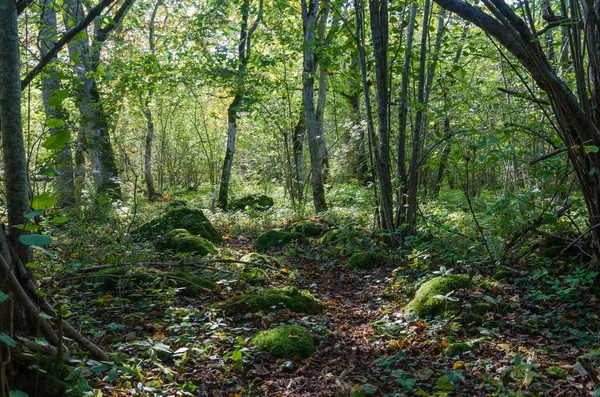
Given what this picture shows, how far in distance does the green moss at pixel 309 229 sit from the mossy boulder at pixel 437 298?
4.76 meters

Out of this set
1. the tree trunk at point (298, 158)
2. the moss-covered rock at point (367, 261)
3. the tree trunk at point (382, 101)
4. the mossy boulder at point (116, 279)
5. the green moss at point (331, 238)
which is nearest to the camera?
the mossy boulder at point (116, 279)

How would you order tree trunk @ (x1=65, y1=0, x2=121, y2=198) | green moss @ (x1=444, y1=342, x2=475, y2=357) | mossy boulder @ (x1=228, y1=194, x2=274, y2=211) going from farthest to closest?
mossy boulder @ (x1=228, y1=194, x2=274, y2=211), tree trunk @ (x1=65, y1=0, x2=121, y2=198), green moss @ (x1=444, y1=342, x2=475, y2=357)

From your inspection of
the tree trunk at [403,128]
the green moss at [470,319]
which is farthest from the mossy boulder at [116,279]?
the tree trunk at [403,128]

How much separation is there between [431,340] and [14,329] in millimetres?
3246

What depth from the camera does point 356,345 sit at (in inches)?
163

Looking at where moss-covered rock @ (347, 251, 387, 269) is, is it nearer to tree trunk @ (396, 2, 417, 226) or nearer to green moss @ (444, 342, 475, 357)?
tree trunk @ (396, 2, 417, 226)

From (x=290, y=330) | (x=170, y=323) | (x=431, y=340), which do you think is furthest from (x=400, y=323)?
(x=170, y=323)

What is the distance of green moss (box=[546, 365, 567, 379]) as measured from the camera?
120 inches

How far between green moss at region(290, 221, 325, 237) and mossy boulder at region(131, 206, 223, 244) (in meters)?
1.72

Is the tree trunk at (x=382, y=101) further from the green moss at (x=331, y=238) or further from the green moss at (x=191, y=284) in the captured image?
the green moss at (x=191, y=284)

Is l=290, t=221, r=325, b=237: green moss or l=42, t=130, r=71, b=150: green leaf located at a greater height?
l=42, t=130, r=71, b=150: green leaf

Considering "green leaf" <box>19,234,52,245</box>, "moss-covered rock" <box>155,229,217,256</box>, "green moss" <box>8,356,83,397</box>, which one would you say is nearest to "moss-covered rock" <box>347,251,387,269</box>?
"moss-covered rock" <box>155,229,217,256</box>

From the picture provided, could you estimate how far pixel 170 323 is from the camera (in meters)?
4.36

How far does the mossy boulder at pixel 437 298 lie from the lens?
14.6 feet
